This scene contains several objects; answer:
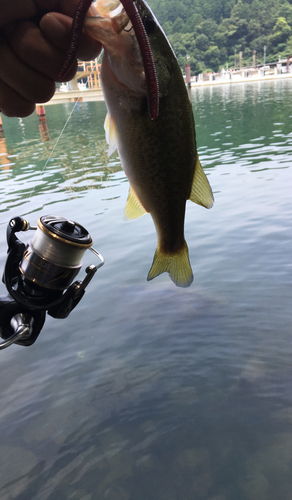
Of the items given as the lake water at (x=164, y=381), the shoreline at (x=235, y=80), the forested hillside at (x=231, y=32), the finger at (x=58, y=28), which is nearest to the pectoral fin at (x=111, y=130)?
the finger at (x=58, y=28)

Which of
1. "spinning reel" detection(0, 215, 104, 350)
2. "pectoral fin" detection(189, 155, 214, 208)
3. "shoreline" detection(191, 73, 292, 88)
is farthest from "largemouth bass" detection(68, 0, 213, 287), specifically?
"shoreline" detection(191, 73, 292, 88)

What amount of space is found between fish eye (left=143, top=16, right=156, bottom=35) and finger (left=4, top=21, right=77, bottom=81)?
34cm

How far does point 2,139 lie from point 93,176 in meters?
17.1

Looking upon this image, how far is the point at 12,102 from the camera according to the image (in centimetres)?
169

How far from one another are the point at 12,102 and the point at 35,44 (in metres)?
0.29

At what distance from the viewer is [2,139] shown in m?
29.4

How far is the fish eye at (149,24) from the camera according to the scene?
1582 mm

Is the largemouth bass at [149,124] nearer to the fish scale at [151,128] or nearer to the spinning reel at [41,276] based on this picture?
the fish scale at [151,128]

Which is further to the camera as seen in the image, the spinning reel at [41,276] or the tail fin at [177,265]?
the spinning reel at [41,276]

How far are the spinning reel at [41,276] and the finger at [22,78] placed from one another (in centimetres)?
89

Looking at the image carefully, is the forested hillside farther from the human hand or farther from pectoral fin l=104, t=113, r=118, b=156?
the human hand

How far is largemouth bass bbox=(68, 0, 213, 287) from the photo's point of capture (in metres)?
1.52

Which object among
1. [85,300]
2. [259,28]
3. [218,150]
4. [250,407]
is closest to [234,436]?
[250,407]

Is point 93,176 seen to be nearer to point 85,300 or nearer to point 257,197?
point 257,197
